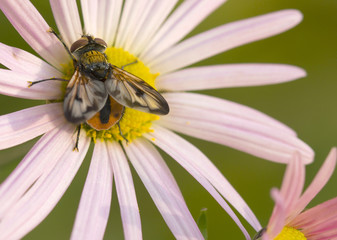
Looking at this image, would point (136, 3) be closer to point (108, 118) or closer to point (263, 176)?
point (108, 118)

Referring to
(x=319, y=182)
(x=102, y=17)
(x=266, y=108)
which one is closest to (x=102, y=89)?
(x=102, y=17)

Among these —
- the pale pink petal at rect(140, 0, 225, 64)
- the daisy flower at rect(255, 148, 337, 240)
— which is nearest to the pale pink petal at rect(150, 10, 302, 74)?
the pale pink petal at rect(140, 0, 225, 64)

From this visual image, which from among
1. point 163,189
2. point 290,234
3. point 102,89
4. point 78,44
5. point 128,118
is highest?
point 78,44

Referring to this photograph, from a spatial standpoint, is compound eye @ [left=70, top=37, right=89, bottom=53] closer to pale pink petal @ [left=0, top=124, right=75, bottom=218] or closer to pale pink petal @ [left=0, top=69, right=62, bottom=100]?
pale pink petal @ [left=0, top=69, right=62, bottom=100]

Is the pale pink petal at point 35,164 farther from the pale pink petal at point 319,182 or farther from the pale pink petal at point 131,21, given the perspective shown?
the pale pink petal at point 319,182

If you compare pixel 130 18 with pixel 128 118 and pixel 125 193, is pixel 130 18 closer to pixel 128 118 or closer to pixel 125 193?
pixel 128 118

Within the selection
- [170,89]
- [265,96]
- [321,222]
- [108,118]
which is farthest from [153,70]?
[265,96]
